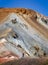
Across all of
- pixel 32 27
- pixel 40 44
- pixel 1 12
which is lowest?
pixel 40 44

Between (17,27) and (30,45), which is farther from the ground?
(17,27)

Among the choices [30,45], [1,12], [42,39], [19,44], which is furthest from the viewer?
[1,12]

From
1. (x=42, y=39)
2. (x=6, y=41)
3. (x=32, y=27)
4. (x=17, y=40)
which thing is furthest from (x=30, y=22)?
(x=6, y=41)

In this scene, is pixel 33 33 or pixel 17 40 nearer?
pixel 17 40

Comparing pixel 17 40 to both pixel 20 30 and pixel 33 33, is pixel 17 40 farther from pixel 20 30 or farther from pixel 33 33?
pixel 33 33

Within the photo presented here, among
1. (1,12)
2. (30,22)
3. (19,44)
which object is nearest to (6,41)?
(19,44)

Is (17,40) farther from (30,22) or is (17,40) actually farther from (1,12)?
(1,12)

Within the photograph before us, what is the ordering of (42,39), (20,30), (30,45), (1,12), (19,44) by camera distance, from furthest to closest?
1. (1,12)
2. (42,39)
3. (20,30)
4. (30,45)
5. (19,44)
